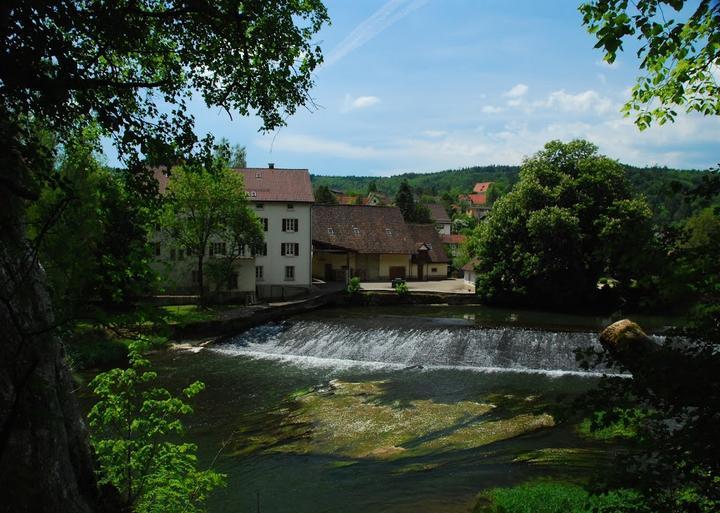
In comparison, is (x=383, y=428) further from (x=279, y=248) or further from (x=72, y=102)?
(x=279, y=248)

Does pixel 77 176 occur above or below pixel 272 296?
above

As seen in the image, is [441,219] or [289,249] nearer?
[289,249]

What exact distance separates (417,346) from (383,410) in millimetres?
8574

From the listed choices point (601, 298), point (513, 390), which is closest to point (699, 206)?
point (513, 390)

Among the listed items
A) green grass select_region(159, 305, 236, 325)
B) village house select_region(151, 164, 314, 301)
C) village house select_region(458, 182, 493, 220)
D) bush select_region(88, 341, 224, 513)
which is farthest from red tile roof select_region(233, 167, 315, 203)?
village house select_region(458, 182, 493, 220)

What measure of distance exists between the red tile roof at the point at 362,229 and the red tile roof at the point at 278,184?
731 cm

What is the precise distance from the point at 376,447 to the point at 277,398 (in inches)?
224

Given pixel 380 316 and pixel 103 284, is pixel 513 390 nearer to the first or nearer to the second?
pixel 380 316

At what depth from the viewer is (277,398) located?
60.4ft

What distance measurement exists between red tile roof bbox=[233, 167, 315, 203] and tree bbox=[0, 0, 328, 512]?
3505cm

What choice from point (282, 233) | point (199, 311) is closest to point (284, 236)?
point (282, 233)

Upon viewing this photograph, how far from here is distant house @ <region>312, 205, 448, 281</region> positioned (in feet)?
162

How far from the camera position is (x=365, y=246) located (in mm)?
49531

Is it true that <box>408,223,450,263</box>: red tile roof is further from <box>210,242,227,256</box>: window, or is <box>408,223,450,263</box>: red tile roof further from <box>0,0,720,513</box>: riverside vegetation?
<box>0,0,720,513</box>: riverside vegetation
